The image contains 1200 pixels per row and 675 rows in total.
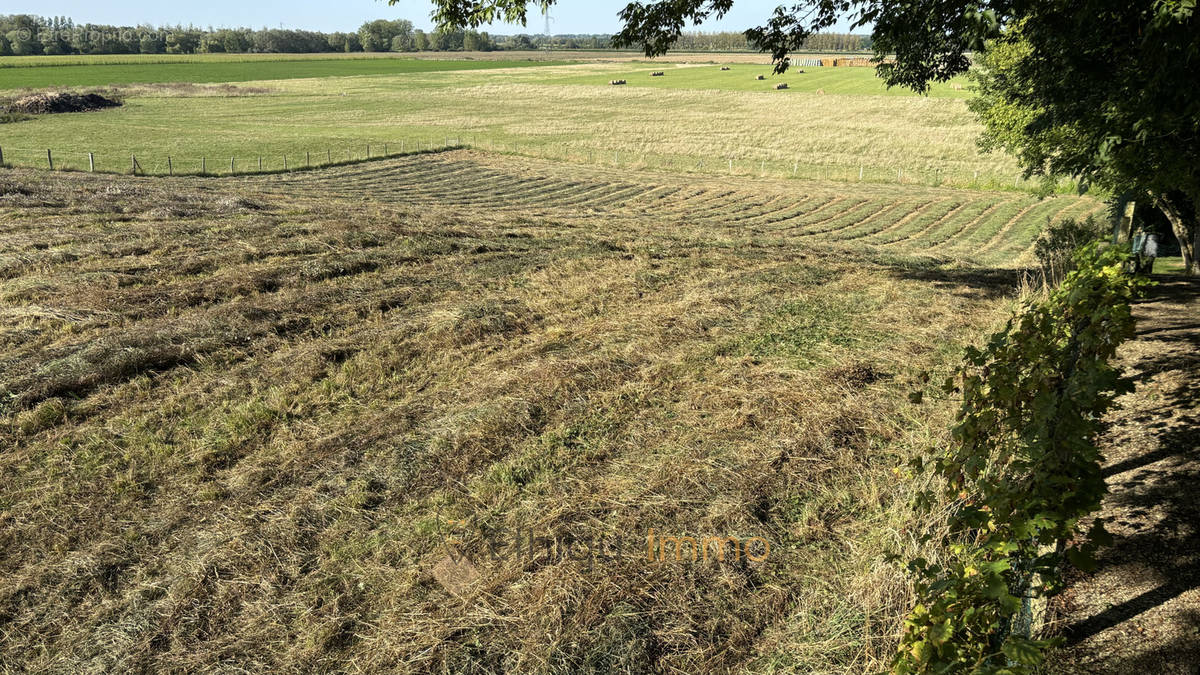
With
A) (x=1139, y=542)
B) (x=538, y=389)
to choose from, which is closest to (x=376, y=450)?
(x=538, y=389)

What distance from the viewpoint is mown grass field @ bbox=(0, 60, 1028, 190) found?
46219 millimetres

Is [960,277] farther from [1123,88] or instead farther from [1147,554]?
[1147,554]

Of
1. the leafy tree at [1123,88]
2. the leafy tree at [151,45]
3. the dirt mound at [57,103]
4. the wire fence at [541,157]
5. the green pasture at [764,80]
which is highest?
the leafy tree at [151,45]

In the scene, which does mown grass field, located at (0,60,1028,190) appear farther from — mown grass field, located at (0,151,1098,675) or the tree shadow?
mown grass field, located at (0,151,1098,675)

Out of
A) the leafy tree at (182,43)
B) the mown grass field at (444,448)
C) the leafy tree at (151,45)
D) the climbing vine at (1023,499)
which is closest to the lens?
the climbing vine at (1023,499)

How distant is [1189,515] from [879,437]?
8.91 ft

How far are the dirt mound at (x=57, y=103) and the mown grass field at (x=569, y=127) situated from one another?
10.0ft

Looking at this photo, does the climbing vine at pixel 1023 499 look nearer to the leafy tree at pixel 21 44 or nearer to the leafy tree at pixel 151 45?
the leafy tree at pixel 21 44

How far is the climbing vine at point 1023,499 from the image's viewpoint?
3.23 metres

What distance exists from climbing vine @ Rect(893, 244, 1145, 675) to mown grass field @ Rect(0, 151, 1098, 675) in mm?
819

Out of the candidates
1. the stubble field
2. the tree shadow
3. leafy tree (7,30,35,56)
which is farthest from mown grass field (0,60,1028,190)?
leafy tree (7,30,35,56)

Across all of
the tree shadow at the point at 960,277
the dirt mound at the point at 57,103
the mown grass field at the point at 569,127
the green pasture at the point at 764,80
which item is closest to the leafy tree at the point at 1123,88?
the tree shadow at the point at 960,277

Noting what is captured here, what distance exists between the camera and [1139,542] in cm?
493

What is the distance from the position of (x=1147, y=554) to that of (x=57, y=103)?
9286 cm
